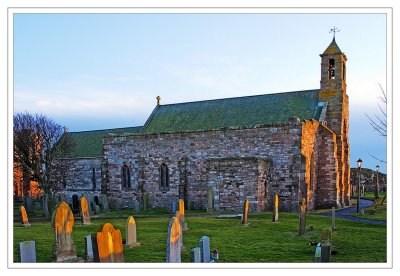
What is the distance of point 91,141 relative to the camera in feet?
127

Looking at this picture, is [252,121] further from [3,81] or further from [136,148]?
[3,81]

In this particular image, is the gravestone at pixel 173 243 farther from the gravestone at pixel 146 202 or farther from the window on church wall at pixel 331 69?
the window on church wall at pixel 331 69

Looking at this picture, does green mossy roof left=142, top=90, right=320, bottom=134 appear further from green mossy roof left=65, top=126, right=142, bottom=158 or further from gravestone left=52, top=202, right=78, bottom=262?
gravestone left=52, top=202, right=78, bottom=262

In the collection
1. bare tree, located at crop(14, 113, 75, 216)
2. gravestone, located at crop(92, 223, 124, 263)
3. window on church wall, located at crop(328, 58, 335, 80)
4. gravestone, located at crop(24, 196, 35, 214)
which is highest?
window on church wall, located at crop(328, 58, 335, 80)

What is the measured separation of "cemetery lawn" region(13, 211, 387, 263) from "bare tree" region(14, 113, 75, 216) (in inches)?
308

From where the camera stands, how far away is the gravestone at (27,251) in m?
8.91

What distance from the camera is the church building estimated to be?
880 inches

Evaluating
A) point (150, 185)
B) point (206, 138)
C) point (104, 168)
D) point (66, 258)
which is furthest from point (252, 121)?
point (66, 258)

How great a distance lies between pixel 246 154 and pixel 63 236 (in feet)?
53.0

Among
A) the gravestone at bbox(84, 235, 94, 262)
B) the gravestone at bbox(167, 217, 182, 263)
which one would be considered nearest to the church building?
the gravestone at bbox(167, 217, 182, 263)

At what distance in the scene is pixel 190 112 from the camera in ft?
103

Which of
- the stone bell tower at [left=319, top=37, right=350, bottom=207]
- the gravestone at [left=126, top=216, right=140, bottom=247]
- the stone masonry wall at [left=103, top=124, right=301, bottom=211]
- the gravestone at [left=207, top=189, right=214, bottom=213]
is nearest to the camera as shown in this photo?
the gravestone at [left=126, top=216, right=140, bottom=247]

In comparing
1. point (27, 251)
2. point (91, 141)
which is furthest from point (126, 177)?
point (27, 251)
